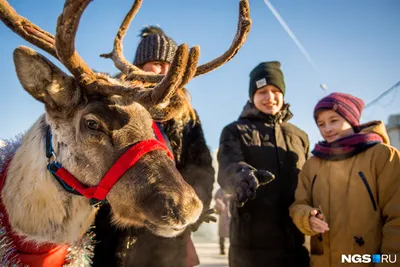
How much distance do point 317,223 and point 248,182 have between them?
696 millimetres

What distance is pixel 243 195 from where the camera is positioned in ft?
8.03

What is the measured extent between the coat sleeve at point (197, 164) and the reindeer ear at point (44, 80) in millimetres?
1249

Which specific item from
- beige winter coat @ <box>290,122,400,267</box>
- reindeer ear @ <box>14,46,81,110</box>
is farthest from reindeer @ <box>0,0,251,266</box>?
beige winter coat @ <box>290,122,400,267</box>

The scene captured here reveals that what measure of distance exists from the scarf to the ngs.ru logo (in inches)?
33.2

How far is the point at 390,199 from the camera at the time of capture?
2.46 m

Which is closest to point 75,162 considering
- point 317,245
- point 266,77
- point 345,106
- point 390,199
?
point 317,245

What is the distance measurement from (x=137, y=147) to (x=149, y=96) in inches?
13.9

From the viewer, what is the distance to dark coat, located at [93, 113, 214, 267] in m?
2.67

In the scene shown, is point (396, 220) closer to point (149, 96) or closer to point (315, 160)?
point (315, 160)

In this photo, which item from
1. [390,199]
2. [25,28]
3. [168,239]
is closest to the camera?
[25,28]

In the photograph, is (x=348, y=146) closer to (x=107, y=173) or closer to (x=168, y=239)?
(x=168, y=239)

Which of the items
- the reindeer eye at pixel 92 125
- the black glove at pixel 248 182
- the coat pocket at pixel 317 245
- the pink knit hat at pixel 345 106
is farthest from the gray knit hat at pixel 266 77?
the reindeer eye at pixel 92 125

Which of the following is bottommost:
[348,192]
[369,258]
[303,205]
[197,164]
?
[369,258]

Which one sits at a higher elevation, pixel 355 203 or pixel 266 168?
pixel 266 168
